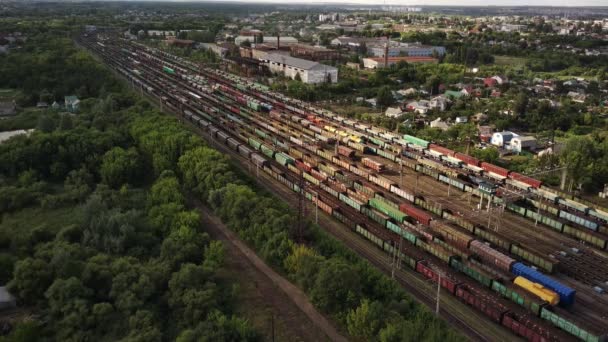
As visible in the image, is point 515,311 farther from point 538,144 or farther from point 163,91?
point 163,91

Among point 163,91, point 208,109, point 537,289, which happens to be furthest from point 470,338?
point 163,91

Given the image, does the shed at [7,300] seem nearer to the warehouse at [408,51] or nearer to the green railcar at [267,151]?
the green railcar at [267,151]

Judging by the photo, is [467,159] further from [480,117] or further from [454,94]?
[454,94]

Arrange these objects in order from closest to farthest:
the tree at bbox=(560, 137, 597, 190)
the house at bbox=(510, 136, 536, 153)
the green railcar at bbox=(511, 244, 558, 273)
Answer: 1. the green railcar at bbox=(511, 244, 558, 273)
2. the tree at bbox=(560, 137, 597, 190)
3. the house at bbox=(510, 136, 536, 153)

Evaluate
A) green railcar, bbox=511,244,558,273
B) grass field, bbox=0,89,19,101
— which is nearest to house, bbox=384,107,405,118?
green railcar, bbox=511,244,558,273

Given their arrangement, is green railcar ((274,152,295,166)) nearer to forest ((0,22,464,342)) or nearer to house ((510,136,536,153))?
forest ((0,22,464,342))

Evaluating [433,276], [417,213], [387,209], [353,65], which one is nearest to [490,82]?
[353,65]
